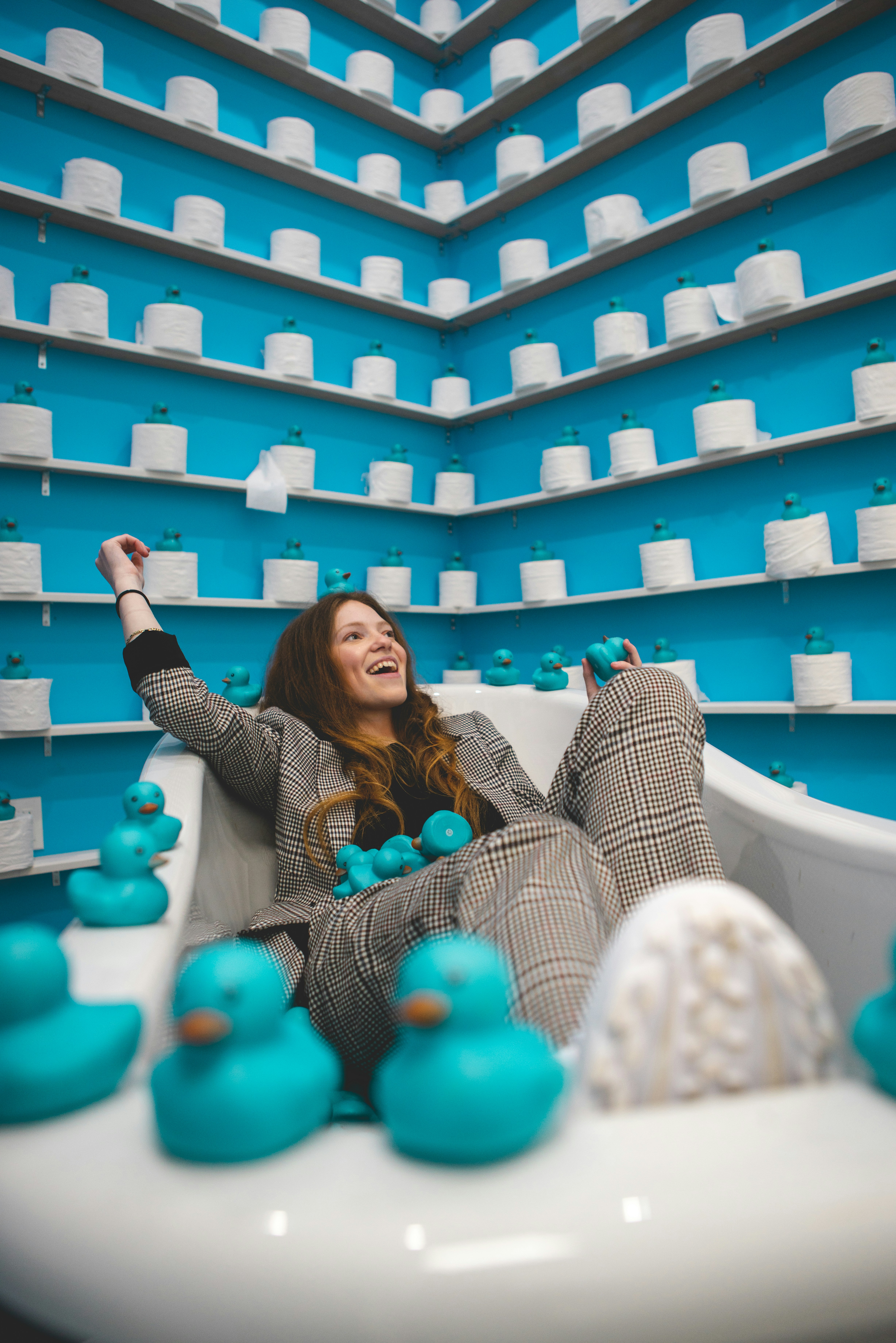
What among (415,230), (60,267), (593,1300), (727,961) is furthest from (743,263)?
(593,1300)

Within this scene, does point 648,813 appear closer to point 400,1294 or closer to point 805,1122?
point 805,1122

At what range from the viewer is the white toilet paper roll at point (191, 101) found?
2516 mm

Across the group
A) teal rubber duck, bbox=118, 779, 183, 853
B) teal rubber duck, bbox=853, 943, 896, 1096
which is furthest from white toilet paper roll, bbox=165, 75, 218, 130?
teal rubber duck, bbox=853, 943, 896, 1096

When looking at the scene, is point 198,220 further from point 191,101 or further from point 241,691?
point 241,691

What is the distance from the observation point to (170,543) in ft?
8.02

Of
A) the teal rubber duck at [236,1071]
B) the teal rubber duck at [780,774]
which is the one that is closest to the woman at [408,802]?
the teal rubber duck at [236,1071]

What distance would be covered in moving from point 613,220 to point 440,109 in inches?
43.6

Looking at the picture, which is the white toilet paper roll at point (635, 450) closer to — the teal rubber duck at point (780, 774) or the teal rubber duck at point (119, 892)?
the teal rubber duck at point (780, 774)

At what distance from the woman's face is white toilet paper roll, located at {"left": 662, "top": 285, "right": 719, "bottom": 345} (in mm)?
1483

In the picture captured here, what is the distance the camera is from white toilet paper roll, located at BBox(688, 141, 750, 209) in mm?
2330

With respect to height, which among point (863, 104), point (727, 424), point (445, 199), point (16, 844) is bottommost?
point (16, 844)

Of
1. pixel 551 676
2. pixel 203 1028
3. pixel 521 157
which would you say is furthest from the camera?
pixel 521 157

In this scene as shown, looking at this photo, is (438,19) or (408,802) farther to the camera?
(438,19)

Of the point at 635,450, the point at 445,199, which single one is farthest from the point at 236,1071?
the point at 445,199
